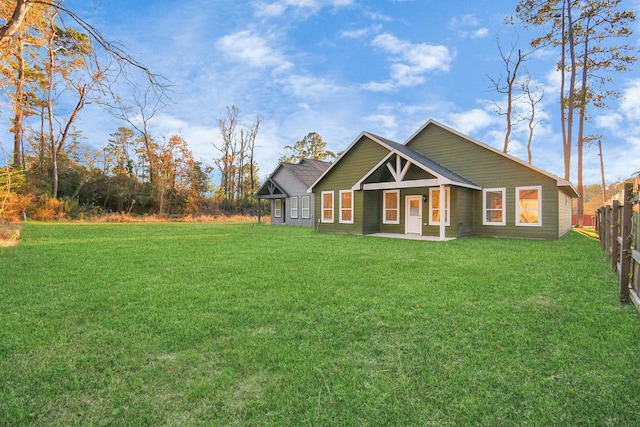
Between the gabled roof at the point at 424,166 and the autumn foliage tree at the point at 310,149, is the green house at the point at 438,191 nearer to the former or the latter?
the gabled roof at the point at 424,166

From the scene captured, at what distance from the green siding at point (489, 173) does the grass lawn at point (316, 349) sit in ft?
21.4

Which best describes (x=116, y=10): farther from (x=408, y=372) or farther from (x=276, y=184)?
(x=276, y=184)

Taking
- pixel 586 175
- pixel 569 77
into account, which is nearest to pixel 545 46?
pixel 569 77

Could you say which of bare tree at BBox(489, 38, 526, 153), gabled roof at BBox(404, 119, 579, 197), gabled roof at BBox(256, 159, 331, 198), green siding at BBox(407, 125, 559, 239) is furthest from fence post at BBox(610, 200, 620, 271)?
bare tree at BBox(489, 38, 526, 153)

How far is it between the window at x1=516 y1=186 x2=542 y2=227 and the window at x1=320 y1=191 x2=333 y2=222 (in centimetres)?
777

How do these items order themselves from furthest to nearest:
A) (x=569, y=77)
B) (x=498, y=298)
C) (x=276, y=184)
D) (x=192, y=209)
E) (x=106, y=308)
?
(x=192, y=209)
(x=276, y=184)
(x=569, y=77)
(x=498, y=298)
(x=106, y=308)

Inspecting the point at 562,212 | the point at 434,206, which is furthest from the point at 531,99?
the point at 434,206

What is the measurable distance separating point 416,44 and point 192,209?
21347 millimetres

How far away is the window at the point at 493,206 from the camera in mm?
12461

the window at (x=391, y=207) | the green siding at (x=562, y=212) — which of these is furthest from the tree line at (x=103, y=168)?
the green siding at (x=562, y=212)

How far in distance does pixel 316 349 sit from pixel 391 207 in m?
12.0

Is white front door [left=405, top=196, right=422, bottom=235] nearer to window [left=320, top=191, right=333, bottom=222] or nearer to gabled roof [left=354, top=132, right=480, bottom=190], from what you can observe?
gabled roof [left=354, top=132, right=480, bottom=190]

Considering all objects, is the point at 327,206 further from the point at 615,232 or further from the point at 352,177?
the point at 615,232

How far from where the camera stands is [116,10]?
16.1 feet
